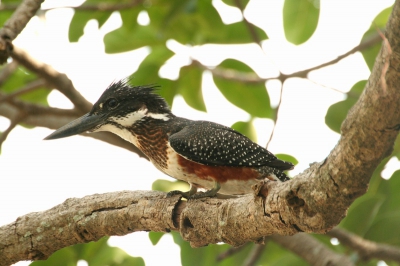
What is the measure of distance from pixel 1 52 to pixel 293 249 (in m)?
2.57

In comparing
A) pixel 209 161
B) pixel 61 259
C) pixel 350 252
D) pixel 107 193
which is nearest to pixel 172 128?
pixel 209 161

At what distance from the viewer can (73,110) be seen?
17.3 ft

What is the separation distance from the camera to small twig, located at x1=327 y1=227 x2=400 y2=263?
3.67 metres

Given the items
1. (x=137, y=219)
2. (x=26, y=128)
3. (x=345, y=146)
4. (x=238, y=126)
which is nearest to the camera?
(x=345, y=146)

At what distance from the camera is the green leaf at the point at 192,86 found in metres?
5.50

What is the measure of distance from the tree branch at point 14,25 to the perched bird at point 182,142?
942mm

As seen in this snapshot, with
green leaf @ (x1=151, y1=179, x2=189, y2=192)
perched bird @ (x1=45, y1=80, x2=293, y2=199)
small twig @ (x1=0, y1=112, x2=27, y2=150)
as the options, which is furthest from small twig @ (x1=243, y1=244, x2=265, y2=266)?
small twig @ (x1=0, y1=112, x2=27, y2=150)

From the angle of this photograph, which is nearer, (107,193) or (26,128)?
(107,193)

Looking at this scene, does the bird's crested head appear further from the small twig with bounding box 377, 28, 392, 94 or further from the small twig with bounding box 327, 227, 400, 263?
the small twig with bounding box 377, 28, 392, 94

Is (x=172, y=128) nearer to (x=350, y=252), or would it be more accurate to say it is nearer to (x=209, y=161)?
(x=209, y=161)

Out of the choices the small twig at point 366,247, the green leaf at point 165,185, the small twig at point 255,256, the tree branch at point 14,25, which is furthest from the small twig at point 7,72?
→ the small twig at point 366,247

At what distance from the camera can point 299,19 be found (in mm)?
5133

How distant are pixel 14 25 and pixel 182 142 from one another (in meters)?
1.49

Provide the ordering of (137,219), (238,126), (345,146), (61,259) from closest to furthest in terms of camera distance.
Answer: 1. (345,146)
2. (137,219)
3. (61,259)
4. (238,126)
